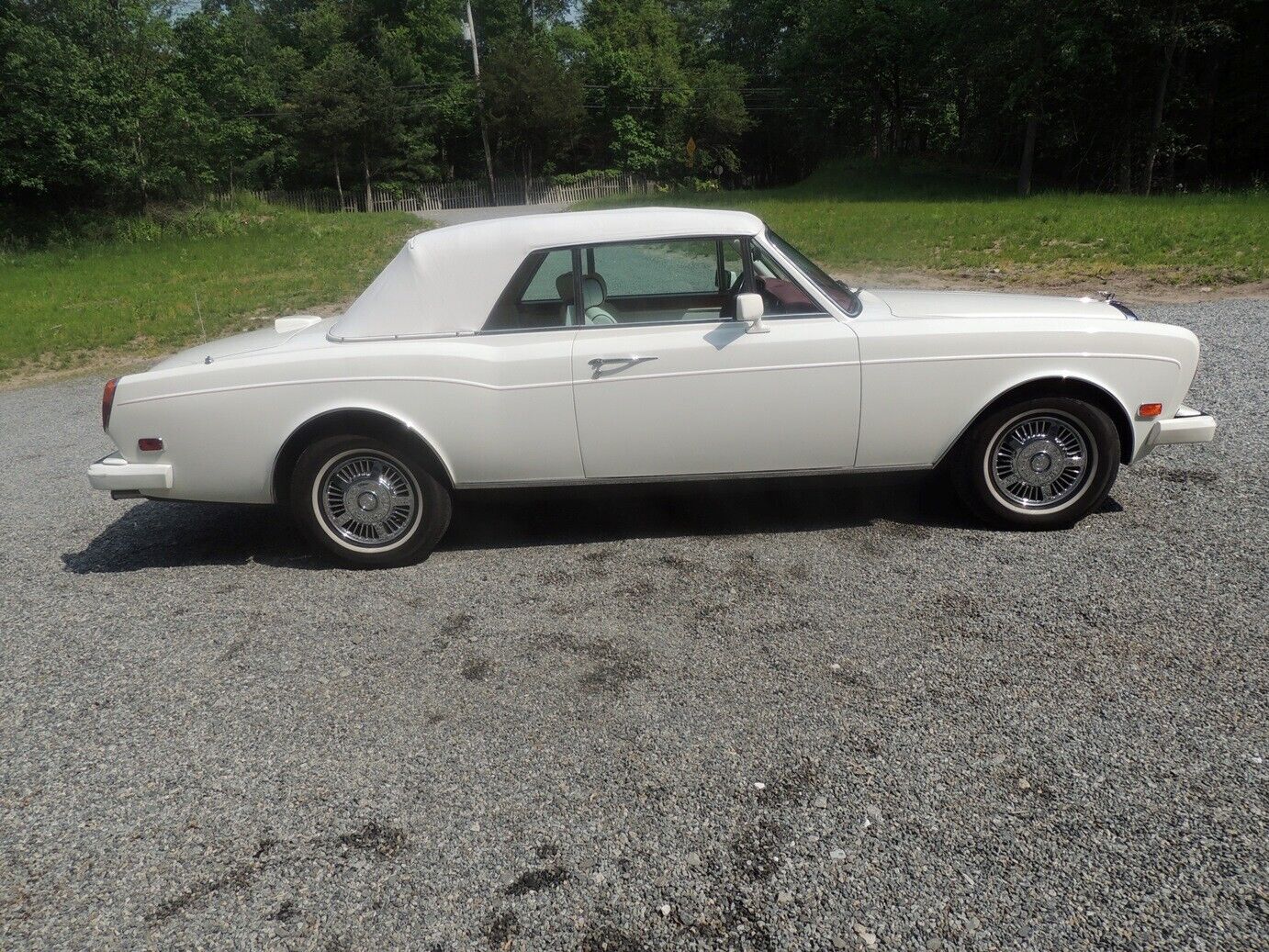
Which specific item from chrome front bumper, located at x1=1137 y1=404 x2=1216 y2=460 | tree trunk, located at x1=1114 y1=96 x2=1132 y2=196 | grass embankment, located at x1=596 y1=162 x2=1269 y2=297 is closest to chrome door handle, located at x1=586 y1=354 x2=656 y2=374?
chrome front bumper, located at x1=1137 y1=404 x2=1216 y2=460

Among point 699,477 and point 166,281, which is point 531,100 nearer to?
point 166,281

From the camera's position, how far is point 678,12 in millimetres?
74625

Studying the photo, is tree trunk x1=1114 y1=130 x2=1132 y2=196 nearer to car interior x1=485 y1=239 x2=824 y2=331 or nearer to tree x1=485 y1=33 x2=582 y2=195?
car interior x1=485 y1=239 x2=824 y2=331

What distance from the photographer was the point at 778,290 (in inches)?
185

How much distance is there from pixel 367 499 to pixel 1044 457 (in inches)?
132

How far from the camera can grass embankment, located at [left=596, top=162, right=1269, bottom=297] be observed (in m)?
12.9

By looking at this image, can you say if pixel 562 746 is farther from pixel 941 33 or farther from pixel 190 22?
pixel 190 22

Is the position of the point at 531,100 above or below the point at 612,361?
above

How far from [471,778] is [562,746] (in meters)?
0.32

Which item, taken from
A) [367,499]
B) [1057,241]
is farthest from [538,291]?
[1057,241]

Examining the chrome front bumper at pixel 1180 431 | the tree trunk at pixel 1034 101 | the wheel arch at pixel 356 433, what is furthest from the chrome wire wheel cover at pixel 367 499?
the tree trunk at pixel 1034 101

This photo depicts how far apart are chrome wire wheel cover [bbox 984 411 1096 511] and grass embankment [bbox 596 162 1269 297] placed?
857 centimetres

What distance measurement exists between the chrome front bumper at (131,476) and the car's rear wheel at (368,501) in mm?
650

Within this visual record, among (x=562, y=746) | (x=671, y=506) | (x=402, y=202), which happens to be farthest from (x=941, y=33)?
(x=562, y=746)
